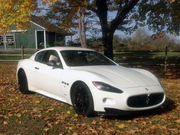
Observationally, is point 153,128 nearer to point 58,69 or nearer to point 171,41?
point 58,69

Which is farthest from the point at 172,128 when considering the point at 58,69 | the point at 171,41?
the point at 171,41

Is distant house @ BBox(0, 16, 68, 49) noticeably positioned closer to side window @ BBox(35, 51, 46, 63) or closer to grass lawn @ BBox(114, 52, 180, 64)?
grass lawn @ BBox(114, 52, 180, 64)

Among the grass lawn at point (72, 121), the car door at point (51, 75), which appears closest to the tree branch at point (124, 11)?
the car door at point (51, 75)

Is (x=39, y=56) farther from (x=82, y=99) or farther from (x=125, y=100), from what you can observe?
(x=125, y=100)

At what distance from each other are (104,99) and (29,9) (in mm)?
7806

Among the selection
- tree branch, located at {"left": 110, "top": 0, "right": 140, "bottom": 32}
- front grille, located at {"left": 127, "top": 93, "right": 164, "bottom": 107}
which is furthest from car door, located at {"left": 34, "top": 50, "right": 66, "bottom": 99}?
tree branch, located at {"left": 110, "top": 0, "right": 140, "bottom": 32}

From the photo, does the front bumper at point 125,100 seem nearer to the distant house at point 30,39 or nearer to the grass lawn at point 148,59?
the grass lawn at point 148,59

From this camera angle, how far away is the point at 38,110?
5320 millimetres

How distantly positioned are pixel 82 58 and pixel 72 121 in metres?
1.83

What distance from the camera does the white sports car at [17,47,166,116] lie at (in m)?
4.31

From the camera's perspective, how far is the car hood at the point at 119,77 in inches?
→ 177

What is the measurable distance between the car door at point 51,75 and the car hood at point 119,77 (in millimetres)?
475

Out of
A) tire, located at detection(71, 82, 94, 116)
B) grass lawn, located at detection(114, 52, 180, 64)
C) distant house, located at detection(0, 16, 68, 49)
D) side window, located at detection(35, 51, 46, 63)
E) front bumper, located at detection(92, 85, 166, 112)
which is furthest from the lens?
distant house, located at detection(0, 16, 68, 49)

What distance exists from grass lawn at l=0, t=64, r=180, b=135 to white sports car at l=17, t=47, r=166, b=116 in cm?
29
